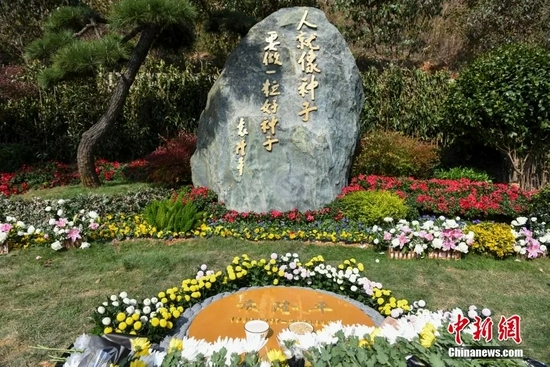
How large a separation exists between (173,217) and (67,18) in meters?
4.19

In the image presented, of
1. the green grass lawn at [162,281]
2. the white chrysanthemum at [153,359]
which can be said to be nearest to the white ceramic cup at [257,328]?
the white chrysanthemum at [153,359]

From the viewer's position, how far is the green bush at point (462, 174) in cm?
844

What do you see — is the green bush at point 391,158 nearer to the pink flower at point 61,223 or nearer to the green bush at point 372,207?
the green bush at point 372,207

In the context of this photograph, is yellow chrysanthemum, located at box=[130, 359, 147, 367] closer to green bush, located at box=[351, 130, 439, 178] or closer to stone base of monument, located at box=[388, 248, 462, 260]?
stone base of monument, located at box=[388, 248, 462, 260]

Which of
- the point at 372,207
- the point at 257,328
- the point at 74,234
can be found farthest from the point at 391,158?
the point at 257,328

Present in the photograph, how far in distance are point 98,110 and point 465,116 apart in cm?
823

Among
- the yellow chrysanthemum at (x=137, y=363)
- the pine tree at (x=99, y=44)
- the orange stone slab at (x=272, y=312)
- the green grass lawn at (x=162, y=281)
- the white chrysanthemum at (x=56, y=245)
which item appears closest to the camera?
the yellow chrysanthemum at (x=137, y=363)

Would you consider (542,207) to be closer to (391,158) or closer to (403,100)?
(391,158)

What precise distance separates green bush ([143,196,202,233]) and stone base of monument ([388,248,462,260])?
2.66 meters

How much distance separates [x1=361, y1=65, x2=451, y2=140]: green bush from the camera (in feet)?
32.4

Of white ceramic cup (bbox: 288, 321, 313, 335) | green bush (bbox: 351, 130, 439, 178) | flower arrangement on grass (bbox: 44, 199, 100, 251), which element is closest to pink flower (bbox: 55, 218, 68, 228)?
flower arrangement on grass (bbox: 44, 199, 100, 251)

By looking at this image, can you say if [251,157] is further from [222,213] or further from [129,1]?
[129,1]

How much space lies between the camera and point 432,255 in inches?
201

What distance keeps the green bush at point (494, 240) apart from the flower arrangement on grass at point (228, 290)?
1952 millimetres
